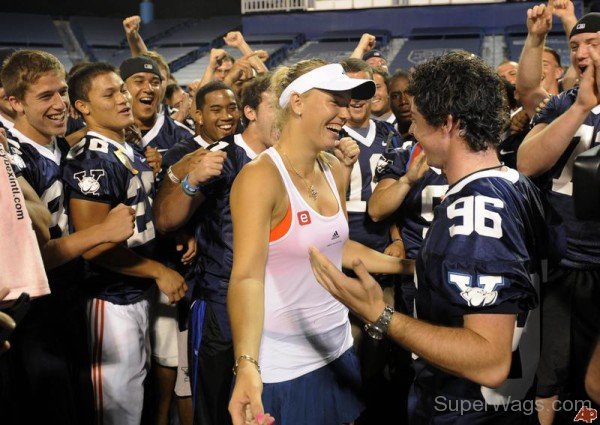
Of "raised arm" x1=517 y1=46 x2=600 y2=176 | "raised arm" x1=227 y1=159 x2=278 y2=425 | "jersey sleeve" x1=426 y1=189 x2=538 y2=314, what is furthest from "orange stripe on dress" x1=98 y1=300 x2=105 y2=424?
"raised arm" x1=517 y1=46 x2=600 y2=176

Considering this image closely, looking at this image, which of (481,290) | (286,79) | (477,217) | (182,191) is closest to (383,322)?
(481,290)

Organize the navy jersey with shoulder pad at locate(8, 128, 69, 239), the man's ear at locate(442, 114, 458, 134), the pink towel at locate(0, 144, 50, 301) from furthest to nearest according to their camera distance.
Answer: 1. the navy jersey with shoulder pad at locate(8, 128, 69, 239)
2. the pink towel at locate(0, 144, 50, 301)
3. the man's ear at locate(442, 114, 458, 134)

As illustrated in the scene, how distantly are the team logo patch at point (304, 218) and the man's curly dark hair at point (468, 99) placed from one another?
603 mm

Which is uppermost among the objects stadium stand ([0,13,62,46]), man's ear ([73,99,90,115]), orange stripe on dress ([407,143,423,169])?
stadium stand ([0,13,62,46])

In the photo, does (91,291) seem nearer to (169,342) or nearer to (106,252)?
(106,252)

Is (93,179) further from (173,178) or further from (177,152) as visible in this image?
(177,152)

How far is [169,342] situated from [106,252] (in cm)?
101

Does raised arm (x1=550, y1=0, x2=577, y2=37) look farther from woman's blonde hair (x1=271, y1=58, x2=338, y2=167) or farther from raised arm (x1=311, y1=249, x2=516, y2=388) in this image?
raised arm (x1=311, y1=249, x2=516, y2=388)

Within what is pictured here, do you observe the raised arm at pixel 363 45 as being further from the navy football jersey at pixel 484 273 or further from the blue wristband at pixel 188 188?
the navy football jersey at pixel 484 273

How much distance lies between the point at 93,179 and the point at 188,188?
18.9 inches

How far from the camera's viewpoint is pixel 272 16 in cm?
1805

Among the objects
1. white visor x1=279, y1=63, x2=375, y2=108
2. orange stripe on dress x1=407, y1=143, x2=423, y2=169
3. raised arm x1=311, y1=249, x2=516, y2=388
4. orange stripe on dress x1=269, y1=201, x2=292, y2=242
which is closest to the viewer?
raised arm x1=311, y1=249, x2=516, y2=388

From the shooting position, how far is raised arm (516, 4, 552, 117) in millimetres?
3549

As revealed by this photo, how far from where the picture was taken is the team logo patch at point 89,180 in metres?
3.16
